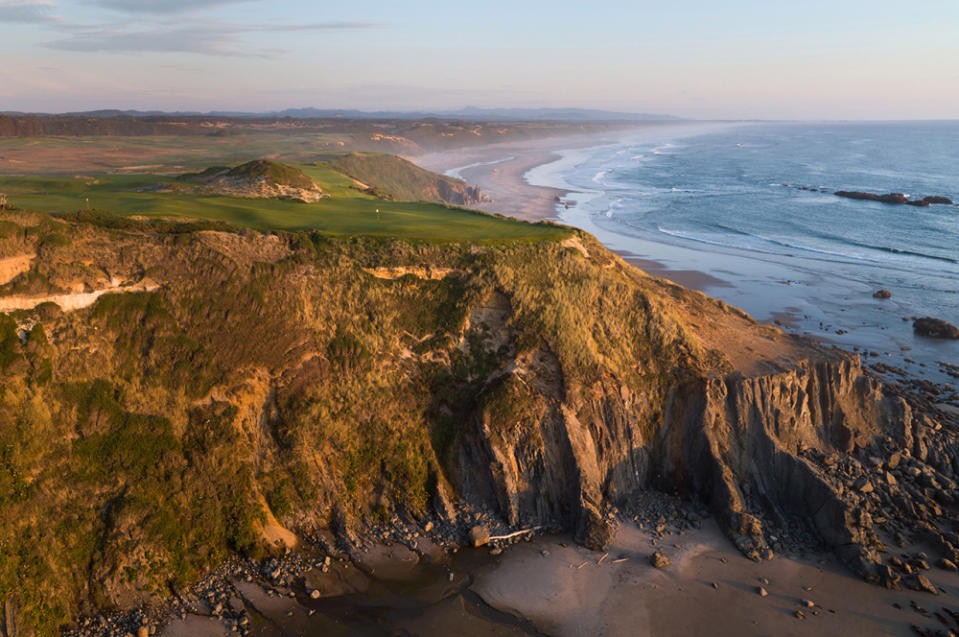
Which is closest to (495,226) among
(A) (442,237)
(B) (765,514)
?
(A) (442,237)

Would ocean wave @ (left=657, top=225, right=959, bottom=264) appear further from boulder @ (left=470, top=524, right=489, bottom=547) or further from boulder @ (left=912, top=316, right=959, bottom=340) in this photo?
boulder @ (left=470, top=524, right=489, bottom=547)

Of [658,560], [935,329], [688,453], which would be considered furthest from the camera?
[935,329]

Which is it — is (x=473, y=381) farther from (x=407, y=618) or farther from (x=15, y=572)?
(x=15, y=572)

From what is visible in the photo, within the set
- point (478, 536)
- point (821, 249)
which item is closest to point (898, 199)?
point (821, 249)

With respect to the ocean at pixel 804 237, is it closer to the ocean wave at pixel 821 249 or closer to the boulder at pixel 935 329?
the ocean wave at pixel 821 249

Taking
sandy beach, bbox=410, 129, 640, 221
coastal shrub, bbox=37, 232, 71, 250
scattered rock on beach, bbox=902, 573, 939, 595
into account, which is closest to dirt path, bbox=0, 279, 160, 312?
coastal shrub, bbox=37, 232, 71, 250

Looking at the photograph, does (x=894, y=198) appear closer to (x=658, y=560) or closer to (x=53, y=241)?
(x=658, y=560)
